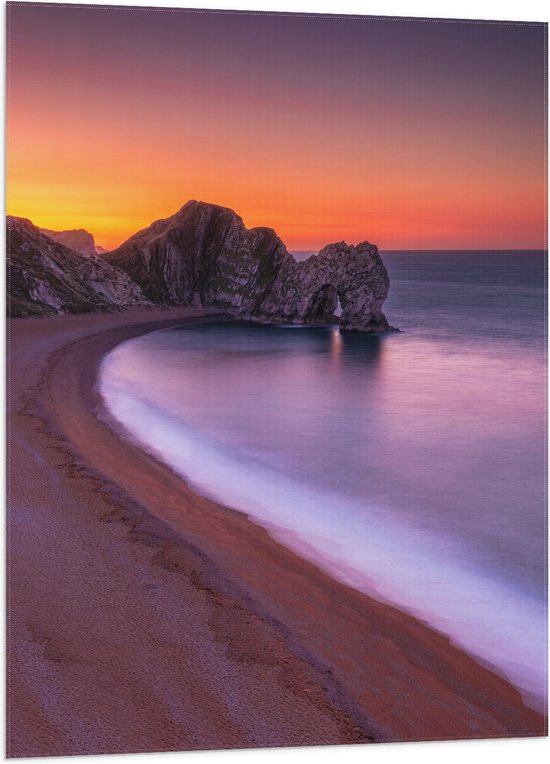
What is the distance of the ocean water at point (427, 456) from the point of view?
5977mm

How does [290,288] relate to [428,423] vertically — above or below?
above

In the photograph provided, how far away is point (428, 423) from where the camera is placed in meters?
8.15

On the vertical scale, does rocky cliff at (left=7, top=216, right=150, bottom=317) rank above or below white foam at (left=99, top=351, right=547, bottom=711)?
above

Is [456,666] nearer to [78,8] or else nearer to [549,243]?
[549,243]

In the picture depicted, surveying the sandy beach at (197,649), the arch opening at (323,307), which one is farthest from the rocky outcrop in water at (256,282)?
the sandy beach at (197,649)

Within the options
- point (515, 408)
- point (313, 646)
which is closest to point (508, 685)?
point (313, 646)

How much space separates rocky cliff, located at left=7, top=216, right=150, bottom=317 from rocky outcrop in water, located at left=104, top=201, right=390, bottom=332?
0.73 m

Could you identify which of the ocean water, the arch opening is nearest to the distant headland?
the arch opening

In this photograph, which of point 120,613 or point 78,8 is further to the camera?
point 78,8

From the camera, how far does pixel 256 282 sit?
76.3ft

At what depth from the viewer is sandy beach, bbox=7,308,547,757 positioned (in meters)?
4.36

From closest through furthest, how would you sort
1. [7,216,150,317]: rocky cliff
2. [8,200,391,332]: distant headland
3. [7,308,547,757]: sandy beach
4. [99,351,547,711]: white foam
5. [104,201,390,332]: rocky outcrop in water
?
1. [7,308,547,757]: sandy beach
2. [99,351,547,711]: white foam
3. [7,216,150,317]: rocky cliff
4. [8,200,391,332]: distant headland
5. [104,201,390,332]: rocky outcrop in water

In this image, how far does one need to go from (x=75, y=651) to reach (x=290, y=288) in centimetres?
2114

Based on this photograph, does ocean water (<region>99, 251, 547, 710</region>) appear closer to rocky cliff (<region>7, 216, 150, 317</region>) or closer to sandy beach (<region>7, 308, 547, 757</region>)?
sandy beach (<region>7, 308, 547, 757</region>)
